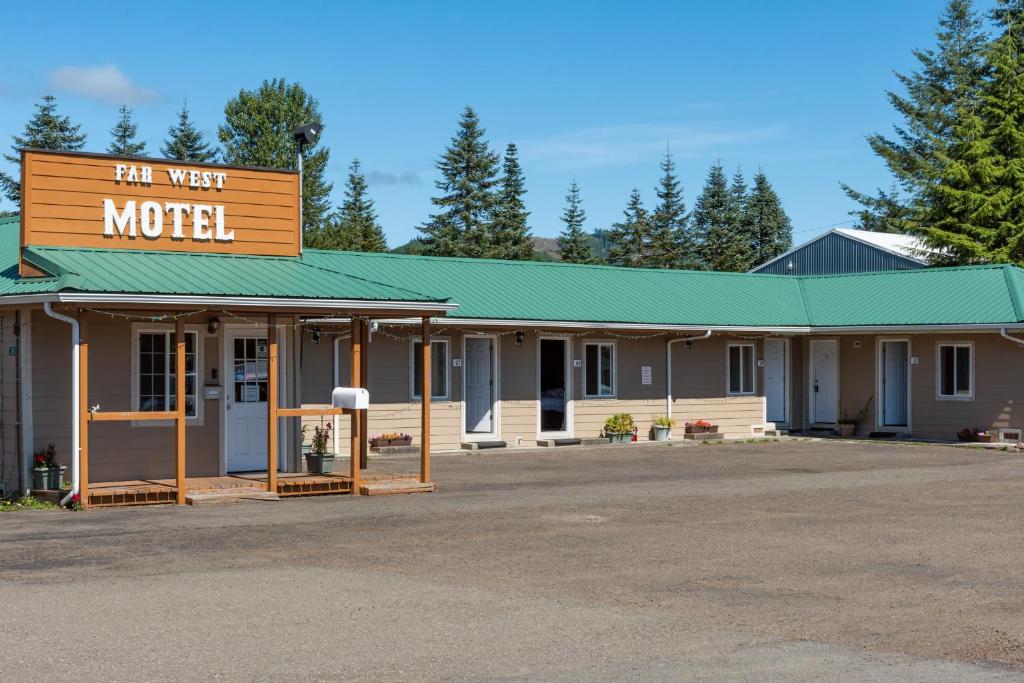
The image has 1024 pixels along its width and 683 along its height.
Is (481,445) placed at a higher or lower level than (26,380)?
lower

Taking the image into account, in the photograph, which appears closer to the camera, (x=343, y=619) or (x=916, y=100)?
(x=343, y=619)

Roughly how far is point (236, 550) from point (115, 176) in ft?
22.4

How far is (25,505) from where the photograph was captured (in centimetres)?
1466

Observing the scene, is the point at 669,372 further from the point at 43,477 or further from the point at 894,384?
the point at 43,477

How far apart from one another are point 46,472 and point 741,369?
17.4m

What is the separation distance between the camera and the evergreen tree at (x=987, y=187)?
36906 millimetres

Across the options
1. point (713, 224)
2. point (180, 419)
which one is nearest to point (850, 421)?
point (180, 419)

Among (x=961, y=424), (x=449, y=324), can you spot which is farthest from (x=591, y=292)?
(x=961, y=424)

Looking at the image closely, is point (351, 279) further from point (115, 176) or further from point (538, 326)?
point (538, 326)

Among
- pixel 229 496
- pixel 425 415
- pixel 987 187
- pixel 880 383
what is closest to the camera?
pixel 229 496

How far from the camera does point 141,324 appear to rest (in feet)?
54.9

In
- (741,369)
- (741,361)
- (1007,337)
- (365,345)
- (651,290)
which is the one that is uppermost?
(651,290)

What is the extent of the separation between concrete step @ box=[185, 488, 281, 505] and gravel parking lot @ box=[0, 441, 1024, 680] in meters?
0.37

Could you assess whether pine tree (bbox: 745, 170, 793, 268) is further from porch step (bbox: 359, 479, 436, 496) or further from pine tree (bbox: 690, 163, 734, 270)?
porch step (bbox: 359, 479, 436, 496)
